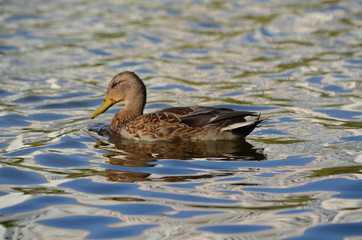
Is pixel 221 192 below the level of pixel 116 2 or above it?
below

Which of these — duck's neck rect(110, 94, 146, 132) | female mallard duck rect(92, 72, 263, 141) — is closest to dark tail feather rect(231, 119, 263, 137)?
female mallard duck rect(92, 72, 263, 141)

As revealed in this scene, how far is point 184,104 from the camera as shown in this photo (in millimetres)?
10820

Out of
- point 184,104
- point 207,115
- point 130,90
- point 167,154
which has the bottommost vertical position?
point 167,154

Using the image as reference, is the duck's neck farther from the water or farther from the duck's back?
the duck's back

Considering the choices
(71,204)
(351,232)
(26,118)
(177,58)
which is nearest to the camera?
(351,232)

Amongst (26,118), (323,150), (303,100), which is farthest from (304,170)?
(26,118)

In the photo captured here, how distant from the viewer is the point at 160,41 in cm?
1537

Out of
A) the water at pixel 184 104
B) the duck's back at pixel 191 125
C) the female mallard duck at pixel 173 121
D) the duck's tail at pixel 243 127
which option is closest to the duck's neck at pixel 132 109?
the female mallard duck at pixel 173 121

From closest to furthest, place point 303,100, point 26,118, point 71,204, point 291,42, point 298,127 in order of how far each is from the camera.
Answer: point 71,204 → point 298,127 → point 26,118 → point 303,100 → point 291,42

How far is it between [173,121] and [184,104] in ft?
6.69

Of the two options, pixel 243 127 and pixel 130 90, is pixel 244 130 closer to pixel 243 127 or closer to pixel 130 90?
pixel 243 127

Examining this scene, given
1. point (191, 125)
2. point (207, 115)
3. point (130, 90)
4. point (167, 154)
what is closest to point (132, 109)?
point (130, 90)

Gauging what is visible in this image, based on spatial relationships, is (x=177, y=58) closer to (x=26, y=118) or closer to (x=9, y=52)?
(x=9, y=52)

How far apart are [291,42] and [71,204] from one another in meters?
9.70
